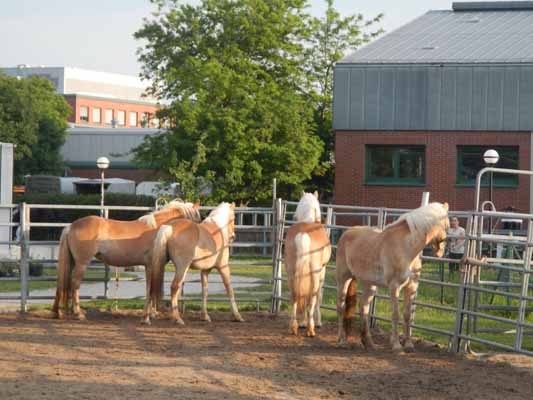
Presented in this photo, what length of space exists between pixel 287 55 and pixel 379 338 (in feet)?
96.2

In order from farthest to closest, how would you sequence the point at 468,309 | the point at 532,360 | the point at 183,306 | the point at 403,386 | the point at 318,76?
the point at 318,76
the point at 183,306
the point at 468,309
the point at 532,360
the point at 403,386

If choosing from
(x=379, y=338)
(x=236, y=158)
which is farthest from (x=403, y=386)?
(x=236, y=158)

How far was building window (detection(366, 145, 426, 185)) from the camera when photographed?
1382 inches

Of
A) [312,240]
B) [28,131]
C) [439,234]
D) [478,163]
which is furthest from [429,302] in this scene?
[28,131]

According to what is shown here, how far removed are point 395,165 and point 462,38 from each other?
539 centimetres

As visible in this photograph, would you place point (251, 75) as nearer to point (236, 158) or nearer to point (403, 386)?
point (236, 158)

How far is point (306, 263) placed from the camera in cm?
1184

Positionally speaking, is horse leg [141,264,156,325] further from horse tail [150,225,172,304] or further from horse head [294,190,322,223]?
horse head [294,190,322,223]

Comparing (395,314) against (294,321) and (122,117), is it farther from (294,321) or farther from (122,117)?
(122,117)

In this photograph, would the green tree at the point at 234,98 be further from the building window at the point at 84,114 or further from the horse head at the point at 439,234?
the building window at the point at 84,114

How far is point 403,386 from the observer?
29.1 feet

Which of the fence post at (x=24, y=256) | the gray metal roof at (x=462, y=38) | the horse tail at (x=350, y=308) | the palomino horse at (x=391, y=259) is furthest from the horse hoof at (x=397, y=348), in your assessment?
the gray metal roof at (x=462, y=38)

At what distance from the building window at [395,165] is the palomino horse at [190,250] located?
21954 millimetres

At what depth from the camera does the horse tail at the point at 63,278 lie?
1354 cm
